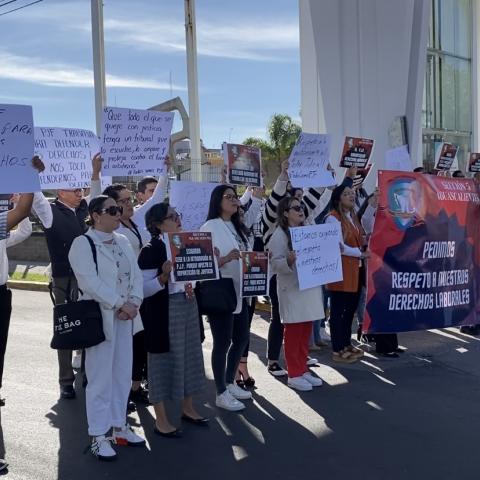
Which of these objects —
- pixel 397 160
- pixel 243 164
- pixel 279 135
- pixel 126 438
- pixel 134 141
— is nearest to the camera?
pixel 126 438

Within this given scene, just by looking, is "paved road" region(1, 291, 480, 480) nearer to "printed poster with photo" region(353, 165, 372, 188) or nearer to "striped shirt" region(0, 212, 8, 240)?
"striped shirt" region(0, 212, 8, 240)

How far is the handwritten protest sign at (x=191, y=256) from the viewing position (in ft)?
16.7

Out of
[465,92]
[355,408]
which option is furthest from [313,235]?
[465,92]

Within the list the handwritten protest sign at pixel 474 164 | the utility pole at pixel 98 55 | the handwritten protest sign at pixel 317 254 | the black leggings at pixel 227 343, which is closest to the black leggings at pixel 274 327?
the handwritten protest sign at pixel 317 254

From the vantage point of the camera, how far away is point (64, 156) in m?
6.14

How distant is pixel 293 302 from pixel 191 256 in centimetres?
160

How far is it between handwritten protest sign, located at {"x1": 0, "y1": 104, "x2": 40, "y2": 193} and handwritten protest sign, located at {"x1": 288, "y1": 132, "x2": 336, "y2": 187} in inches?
121

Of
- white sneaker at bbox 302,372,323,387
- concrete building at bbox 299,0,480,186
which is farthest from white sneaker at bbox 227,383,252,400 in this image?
concrete building at bbox 299,0,480,186

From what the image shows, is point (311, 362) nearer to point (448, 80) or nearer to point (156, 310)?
point (156, 310)

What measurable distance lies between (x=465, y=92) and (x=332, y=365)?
41.8 feet

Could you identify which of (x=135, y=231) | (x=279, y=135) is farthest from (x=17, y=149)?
(x=279, y=135)

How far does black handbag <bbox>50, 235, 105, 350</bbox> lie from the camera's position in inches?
182

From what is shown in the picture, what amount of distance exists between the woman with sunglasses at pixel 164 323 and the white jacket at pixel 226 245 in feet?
1.99

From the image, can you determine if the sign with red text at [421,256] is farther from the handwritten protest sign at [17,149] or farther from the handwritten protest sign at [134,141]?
the handwritten protest sign at [17,149]
